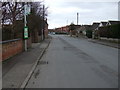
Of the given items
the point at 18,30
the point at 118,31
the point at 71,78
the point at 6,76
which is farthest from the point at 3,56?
the point at 118,31

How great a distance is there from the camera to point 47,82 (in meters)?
8.92

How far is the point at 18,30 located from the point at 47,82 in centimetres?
1596

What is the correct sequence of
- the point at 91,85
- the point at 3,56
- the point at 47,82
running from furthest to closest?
the point at 3,56
the point at 47,82
the point at 91,85

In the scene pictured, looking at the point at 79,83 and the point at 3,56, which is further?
the point at 3,56

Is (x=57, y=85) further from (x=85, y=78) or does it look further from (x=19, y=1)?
(x=19, y=1)

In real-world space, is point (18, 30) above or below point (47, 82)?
above

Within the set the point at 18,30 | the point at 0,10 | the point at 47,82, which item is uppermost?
the point at 0,10

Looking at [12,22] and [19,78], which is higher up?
[12,22]

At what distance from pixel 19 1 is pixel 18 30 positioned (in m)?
3.23

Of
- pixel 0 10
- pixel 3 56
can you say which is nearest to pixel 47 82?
pixel 3 56

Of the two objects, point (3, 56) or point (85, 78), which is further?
point (3, 56)

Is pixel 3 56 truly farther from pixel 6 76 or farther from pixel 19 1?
pixel 19 1

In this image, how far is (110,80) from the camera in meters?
9.12

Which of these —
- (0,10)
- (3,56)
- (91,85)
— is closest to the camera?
(91,85)
